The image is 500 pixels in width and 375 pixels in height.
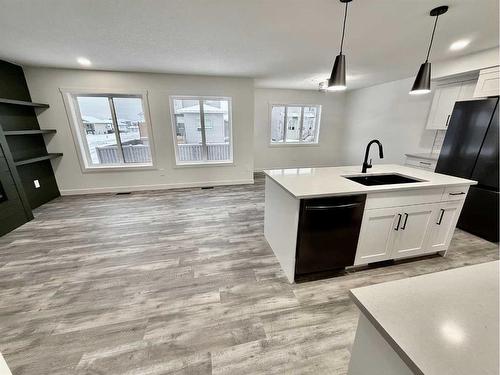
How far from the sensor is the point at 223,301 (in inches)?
70.8

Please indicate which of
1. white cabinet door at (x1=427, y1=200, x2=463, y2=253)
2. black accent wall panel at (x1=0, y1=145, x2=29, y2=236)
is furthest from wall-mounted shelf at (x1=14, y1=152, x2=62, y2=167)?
white cabinet door at (x1=427, y1=200, x2=463, y2=253)

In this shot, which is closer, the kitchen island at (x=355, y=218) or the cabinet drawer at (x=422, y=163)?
the kitchen island at (x=355, y=218)

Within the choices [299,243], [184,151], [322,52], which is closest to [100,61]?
[184,151]

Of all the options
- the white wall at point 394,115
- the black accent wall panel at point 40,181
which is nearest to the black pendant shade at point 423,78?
the white wall at point 394,115

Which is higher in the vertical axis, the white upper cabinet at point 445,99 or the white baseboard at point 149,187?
the white upper cabinet at point 445,99

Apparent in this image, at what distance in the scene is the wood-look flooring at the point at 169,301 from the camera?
1.36 meters

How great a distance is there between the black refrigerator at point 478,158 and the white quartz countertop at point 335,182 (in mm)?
1024

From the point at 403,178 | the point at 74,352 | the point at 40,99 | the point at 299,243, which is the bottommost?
the point at 74,352

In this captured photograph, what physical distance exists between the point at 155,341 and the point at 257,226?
6.15 feet

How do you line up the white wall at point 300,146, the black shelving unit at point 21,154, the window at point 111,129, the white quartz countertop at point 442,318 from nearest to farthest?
the white quartz countertop at point 442,318 → the black shelving unit at point 21,154 → the window at point 111,129 → the white wall at point 300,146

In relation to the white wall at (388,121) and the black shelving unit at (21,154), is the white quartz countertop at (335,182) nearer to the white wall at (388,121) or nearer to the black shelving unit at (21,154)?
the white wall at (388,121)

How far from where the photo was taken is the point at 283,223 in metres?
2.07

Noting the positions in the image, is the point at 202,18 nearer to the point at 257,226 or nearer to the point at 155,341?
the point at 257,226

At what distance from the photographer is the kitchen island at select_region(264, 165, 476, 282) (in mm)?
1790
